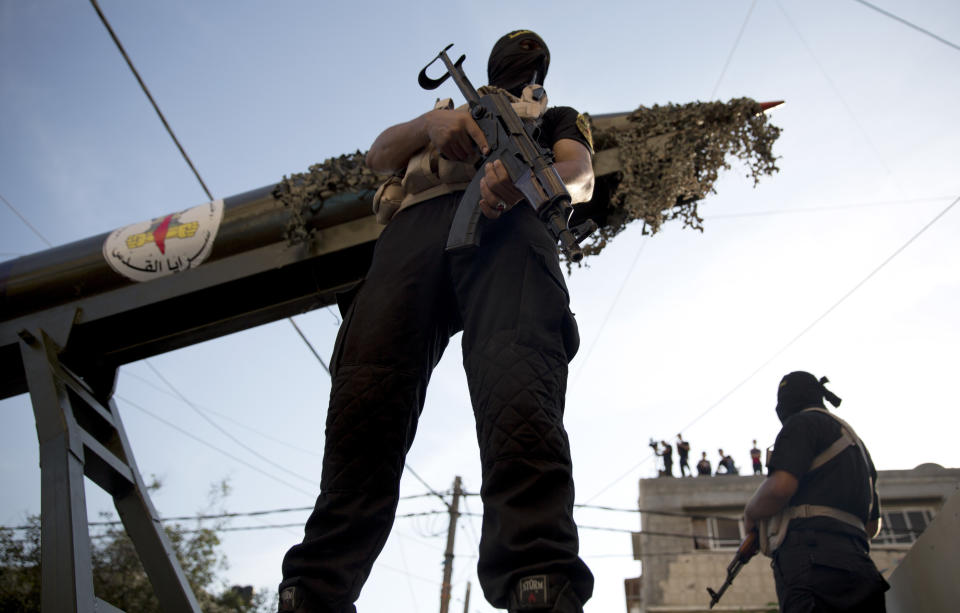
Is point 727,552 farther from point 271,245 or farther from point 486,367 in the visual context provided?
point 486,367

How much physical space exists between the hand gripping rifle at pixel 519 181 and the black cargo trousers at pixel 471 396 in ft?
0.16

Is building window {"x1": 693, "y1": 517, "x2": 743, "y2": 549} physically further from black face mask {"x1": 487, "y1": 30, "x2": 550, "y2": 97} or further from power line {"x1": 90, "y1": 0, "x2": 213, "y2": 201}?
black face mask {"x1": 487, "y1": 30, "x2": 550, "y2": 97}

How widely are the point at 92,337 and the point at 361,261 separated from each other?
1.52 metres

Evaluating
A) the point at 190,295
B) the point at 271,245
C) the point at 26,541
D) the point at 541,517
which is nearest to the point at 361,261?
the point at 271,245

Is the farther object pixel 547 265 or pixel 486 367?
pixel 547 265

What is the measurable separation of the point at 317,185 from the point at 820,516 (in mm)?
2798

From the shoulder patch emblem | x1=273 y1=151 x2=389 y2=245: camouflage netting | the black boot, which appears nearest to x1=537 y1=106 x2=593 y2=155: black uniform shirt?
the shoulder patch emblem

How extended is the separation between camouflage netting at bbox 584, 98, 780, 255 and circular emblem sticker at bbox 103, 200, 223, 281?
2.04 meters

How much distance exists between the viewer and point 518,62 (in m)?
1.95

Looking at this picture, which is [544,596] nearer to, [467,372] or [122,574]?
[467,372]

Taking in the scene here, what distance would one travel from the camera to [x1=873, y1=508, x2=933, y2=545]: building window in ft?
54.7

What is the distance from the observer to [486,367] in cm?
124

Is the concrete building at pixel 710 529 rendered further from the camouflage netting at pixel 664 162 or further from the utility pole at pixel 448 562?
the camouflage netting at pixel 664 162

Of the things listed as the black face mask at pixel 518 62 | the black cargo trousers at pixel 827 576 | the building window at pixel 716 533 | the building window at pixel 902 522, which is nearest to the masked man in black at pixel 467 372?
the black face mask at pixel 518 62
